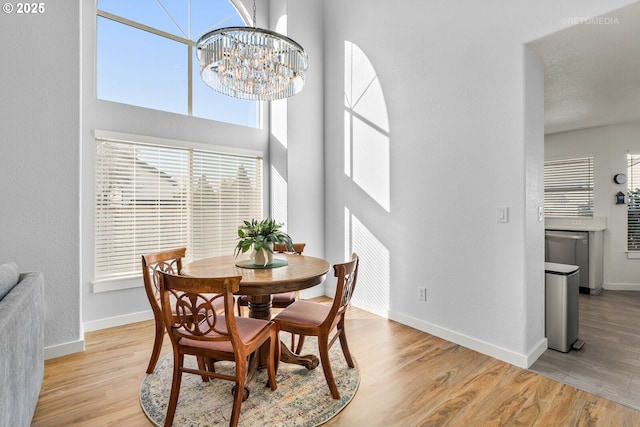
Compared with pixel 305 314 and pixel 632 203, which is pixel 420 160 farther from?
pixel 632 203

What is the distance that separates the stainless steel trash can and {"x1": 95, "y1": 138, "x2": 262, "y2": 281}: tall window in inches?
126

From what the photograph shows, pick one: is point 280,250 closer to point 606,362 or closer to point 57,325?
point 57,325

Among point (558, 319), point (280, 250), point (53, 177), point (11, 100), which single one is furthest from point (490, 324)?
point (11, 100)

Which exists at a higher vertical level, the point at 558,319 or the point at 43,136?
the point at 43,136

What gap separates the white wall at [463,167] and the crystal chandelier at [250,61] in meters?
1.26

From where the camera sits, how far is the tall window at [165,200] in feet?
10.6

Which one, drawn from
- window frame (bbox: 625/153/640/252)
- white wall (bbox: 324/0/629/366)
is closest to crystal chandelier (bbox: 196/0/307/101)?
white wall (bbox: 324/0/629/366)

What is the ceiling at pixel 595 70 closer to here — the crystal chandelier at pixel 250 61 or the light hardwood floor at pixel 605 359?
the crystal chandelier at pixel 250 61

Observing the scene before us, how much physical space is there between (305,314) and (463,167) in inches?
71.4

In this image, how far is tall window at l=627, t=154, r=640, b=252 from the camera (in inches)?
186

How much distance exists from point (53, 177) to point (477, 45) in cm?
357

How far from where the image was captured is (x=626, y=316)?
3557 millimetres

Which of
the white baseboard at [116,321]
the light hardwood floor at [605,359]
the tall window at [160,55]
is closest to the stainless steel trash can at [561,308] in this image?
the light hardwood floor at [605,359]

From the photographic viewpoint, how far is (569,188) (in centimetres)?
512
